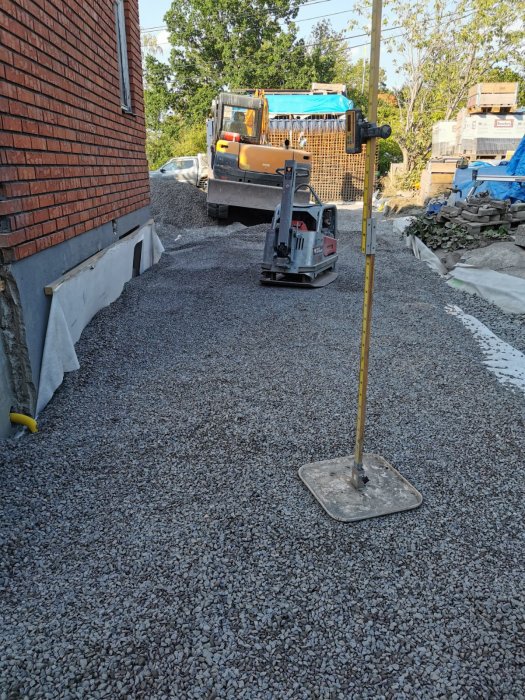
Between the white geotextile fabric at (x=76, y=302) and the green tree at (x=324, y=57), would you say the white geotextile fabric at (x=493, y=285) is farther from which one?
the green tree at (x=324, y=57)

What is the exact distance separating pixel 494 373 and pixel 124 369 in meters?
3.23

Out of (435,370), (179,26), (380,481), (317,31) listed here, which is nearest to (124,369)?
(380,481)

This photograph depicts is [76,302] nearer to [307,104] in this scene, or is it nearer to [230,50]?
[307,104]

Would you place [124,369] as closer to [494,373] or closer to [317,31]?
[494,373]

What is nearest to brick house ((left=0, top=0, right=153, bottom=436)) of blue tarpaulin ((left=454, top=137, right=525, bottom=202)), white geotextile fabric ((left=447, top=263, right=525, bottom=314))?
white geotextile fabric ((left=447, top=263, right=525, bottom=314))

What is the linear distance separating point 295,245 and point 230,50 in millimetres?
29476

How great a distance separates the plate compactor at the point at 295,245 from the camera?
6.95 metres

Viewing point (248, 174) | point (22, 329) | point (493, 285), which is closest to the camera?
point (22, 329)

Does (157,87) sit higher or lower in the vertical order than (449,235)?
higher

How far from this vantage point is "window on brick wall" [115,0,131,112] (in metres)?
6.86

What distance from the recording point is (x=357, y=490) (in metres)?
2.80

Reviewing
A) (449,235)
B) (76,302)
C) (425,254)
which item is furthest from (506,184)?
(76,302)

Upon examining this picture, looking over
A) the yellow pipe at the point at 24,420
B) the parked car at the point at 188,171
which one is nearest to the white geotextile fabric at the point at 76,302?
the yellow pipe at the point at 24,420

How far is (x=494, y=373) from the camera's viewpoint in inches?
A: 173
